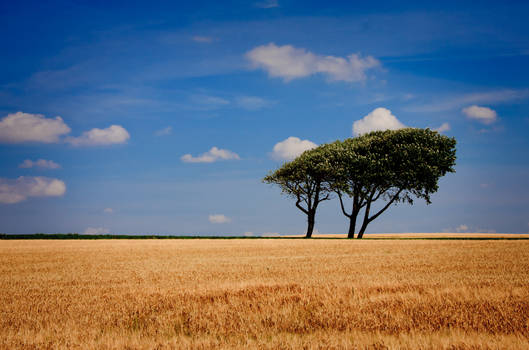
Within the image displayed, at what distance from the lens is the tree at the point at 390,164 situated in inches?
2078

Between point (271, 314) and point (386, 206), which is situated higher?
point (386, 206)

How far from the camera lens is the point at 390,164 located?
176ft

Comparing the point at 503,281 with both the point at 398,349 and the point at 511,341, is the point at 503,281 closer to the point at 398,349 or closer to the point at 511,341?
the point at 511,341

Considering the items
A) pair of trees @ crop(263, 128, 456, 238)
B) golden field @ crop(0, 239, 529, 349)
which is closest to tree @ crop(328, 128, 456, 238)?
pair of trees @ crop(263, 128, 456, 238)

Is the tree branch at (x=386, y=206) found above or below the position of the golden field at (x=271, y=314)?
above

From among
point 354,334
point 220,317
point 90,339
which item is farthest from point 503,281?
point 90,339

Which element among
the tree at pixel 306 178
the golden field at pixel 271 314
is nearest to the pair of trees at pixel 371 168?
the tree at pixel 306 178

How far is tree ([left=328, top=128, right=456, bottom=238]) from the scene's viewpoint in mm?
52781

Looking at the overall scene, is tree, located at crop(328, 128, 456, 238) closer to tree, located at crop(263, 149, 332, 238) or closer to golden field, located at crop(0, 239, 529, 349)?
tree, located at crop(263, 149, 332, 238)

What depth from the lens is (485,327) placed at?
27.3ft

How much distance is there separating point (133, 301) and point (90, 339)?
287 cm

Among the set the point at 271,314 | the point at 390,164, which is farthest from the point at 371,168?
the point at 271,314

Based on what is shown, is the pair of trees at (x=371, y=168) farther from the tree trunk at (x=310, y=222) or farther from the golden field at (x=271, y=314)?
the golden field at (x=271, y=314)

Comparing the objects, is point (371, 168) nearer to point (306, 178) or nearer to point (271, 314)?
point (306, 178)
